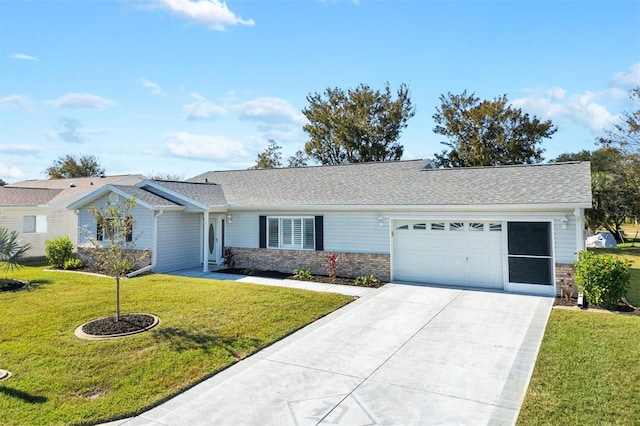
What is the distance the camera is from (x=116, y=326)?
8430 mm

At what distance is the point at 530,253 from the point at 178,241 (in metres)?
13.5

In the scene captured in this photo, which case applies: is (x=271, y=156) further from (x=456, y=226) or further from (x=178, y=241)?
(x=456, y=226)

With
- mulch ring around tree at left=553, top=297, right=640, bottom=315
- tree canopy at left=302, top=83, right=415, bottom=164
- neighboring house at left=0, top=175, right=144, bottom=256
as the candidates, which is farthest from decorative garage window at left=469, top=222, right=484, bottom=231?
tree canopy at left=302, top=83, right=415, bottom=164

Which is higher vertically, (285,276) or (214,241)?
(214,241)

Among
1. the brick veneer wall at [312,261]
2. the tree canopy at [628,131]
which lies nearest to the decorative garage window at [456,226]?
the brick veneer wall at [312,261]

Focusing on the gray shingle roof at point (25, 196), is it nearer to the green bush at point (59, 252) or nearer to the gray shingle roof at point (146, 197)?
the green bush at point (59, 252)

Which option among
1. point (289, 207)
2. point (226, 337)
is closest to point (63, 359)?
point (226, 337)

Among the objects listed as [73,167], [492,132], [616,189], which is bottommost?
[616,189]

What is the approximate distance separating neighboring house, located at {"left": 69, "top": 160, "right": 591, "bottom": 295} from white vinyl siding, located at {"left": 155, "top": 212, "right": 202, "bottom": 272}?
0.04m

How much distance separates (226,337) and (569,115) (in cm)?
3584

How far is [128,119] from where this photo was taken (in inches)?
720

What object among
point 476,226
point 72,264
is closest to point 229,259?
point 72,264

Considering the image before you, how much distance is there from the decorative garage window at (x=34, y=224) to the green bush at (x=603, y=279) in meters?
26.0

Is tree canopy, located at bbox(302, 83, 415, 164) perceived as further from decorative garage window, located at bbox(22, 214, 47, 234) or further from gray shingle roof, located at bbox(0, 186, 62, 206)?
decorative garage window, located at bbox(22, 214, 47, 234)
